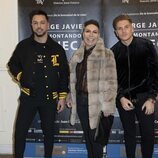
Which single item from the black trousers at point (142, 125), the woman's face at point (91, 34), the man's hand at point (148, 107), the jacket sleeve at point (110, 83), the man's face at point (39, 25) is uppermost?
the man's face at point (39, 25)

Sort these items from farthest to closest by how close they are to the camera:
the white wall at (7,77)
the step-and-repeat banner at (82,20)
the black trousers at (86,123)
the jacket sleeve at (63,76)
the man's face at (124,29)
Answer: the white wall at (7,77) → the step-and-repeat banner at (82,20) → the jacket sleeve at (63,76) → the black trousers at (86,123) → the man's face at (124,29)

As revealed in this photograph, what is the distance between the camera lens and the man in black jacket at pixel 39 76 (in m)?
2.95

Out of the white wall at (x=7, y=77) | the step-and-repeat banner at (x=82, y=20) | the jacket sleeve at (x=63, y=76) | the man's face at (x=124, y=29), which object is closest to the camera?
the man's face at (x=124, y=29)

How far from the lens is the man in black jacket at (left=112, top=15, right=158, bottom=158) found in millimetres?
2828

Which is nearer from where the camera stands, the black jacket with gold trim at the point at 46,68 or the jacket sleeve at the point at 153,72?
the jacket sleeve at the point at 153,72

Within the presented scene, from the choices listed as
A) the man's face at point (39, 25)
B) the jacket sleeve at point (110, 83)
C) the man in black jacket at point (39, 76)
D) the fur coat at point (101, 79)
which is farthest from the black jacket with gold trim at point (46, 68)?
the jacket sleeve at point (110, 83)

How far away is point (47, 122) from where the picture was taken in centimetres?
303

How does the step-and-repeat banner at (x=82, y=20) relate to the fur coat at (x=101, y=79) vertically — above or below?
above

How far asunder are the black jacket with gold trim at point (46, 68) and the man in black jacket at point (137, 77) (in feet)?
1.77

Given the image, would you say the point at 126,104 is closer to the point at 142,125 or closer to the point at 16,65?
the point at 142,125

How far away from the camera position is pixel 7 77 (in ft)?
12.1

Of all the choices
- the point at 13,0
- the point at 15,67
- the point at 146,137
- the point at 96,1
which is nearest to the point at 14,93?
the point at 15,67

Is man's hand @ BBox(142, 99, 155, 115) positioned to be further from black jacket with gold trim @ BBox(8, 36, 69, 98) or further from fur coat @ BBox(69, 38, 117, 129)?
black jacket with gold trim @ BBox(8, 36, 69, 98)

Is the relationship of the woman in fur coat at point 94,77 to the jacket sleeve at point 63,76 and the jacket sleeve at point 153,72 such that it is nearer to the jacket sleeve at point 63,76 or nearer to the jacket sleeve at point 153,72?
the jacket sleeve at point 63,76
